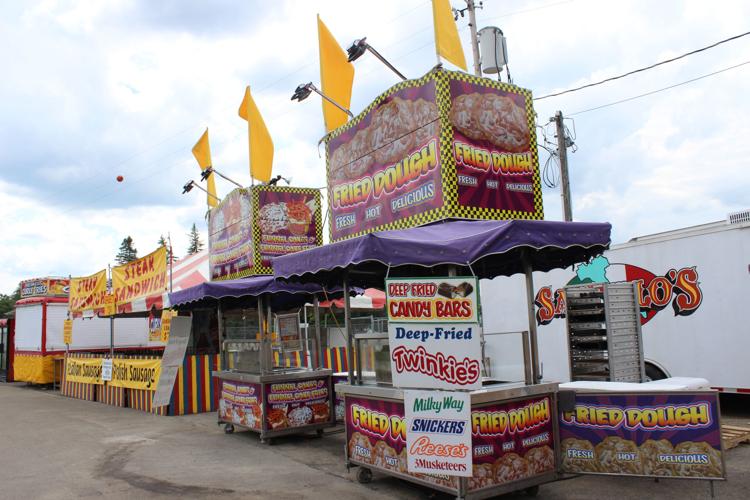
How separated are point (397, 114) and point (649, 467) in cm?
450

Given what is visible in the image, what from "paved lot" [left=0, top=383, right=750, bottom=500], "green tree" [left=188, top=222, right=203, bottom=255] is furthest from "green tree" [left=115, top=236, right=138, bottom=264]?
"paved lot" [left=0, top=383, right=750, bottom=500]

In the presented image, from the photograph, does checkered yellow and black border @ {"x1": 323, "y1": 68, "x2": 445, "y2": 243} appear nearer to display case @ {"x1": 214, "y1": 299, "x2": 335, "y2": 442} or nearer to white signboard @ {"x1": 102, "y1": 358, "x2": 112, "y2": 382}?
display case @ {"x1": 214, "y1": 299, "x2": 335, "y2": 442}

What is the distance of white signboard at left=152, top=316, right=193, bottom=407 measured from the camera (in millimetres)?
11742

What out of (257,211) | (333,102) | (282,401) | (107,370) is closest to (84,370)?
(107,370)

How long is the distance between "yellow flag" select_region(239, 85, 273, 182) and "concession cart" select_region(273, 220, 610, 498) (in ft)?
17.8

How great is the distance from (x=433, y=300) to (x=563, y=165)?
1243 centimetres

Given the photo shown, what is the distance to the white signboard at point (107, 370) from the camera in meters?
14.8

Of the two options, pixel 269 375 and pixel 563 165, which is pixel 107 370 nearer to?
pixel 269 375

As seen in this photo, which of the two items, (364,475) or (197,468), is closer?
(364,475)

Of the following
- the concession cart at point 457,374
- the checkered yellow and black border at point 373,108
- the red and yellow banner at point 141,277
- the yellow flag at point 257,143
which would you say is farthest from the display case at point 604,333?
the red and yellow banner at point 141,277

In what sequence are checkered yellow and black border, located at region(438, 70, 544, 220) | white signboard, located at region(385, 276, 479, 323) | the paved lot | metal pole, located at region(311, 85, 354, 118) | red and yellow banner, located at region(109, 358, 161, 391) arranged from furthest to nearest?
red and yellow banner, located at region(109, 358, 161, 391), metal pole, located at region(311, 85, 354, 118), checkered yellow and black border, located at region(438, 70, 544, 220), the paved lot, white signboard, located at region(385, 276, 479, 323)

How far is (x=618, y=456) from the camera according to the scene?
17.6 feet

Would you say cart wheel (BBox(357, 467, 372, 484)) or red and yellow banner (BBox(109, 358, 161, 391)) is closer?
cart wheel (BBox(357, 467, 372, 484))

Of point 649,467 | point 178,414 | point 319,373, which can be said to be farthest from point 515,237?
point 178,414
